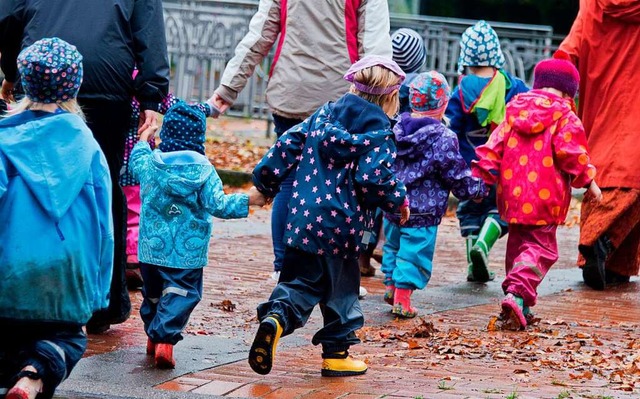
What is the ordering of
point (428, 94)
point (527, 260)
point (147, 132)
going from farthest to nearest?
point (428, 94) → point (527, 260) → point (147, 132)

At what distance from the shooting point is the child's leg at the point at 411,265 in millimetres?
7719

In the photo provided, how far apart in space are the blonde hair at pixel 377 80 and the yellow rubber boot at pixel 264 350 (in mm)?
1170

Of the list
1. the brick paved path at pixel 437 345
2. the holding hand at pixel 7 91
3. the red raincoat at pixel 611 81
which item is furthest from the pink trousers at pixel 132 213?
the red raincoat at pixel 611 81

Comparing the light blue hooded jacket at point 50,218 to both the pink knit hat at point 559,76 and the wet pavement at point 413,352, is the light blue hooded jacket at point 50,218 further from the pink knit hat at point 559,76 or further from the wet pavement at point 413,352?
the pink knit hat at point 559,76

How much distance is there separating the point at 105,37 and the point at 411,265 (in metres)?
2.32

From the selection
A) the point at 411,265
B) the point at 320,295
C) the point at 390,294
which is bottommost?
the point at 390,294

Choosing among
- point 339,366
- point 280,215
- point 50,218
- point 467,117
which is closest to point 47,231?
point 50,218

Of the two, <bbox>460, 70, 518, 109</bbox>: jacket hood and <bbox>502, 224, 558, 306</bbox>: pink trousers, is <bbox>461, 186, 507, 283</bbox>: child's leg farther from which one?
<bbox>502, 224, 558, 306</bbox>: pink trousers

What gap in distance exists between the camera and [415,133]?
7.75 m

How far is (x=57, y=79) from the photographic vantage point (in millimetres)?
4902

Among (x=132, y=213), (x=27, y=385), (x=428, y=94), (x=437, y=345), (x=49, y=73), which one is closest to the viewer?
(x=27, y=385)

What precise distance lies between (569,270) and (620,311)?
1928 mm

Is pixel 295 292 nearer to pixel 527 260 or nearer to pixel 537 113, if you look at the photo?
pixel 527 260

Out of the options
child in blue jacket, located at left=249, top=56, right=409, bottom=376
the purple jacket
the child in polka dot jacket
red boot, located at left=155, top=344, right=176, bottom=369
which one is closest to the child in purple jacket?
the purple jacket
